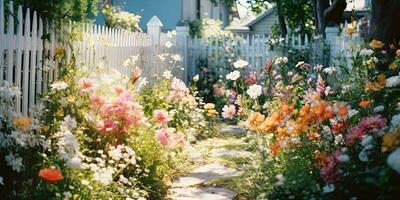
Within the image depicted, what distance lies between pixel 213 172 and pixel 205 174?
0.14m

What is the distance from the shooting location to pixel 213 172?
224 inches

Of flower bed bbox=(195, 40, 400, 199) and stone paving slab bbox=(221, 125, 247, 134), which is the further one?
stone paving slab bbox=(221, 125, 247, 134)

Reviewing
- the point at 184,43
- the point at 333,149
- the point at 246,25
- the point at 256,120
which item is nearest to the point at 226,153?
the point at 256,120

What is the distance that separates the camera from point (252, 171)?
4.66m

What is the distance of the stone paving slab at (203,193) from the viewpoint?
15.3 feet

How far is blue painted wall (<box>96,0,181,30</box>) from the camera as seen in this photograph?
63.9ft

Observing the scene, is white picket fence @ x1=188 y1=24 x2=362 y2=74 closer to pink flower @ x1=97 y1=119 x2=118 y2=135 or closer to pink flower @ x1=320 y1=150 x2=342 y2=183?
pink flower @ x1=97 y1=119 x2=118 y2=135

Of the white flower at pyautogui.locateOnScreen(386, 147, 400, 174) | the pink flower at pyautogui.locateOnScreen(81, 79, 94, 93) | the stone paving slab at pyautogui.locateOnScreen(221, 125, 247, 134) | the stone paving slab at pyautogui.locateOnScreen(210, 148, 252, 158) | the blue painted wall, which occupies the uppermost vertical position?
the blue painted wall

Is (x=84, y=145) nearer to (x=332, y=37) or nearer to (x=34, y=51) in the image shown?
(x=34, y=51)

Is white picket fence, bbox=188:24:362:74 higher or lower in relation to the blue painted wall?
lower

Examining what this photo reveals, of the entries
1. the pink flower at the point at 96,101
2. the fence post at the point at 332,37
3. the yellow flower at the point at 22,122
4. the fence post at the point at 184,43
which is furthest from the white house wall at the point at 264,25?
the yellow flower at the point at 22,122

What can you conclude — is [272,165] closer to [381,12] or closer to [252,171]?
[252,171]

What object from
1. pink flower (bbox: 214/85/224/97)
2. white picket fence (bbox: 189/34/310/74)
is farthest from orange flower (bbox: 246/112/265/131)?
white picket fence (bbox: 189/34/310/74)

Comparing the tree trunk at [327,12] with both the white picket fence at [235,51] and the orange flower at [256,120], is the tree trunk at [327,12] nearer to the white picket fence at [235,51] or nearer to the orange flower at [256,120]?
the white picket fence at [235,51]
